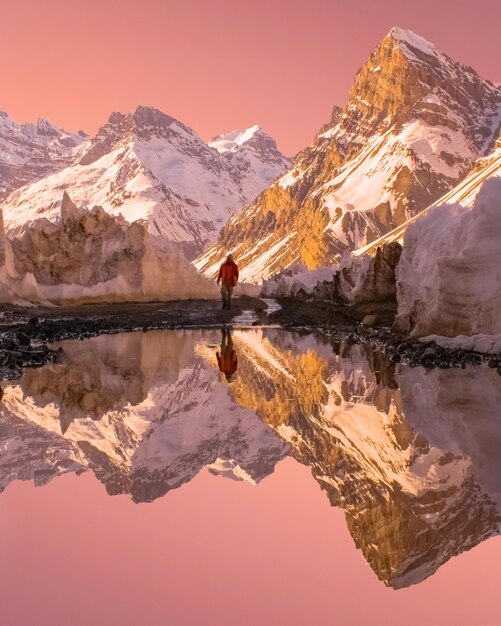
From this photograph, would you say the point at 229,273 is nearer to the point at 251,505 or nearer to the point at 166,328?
the point at 166,328

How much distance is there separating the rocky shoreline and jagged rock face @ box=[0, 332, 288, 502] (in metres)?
2.11

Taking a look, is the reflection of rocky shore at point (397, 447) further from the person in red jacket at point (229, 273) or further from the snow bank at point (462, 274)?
the person in red jacket at point (229, 273)

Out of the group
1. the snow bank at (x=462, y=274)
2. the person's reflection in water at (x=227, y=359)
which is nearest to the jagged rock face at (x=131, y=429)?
the person's reflection in water at (x=227, y=359)

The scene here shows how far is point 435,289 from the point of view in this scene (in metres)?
17.9

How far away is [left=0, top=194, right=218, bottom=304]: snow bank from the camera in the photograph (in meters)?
44.0

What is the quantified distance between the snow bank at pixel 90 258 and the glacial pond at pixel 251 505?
107 feet

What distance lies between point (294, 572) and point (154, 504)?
1.73 metres

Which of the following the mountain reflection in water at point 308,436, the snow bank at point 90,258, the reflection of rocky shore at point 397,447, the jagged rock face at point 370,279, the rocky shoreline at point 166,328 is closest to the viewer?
the reflection of rocky shore at point 397,447

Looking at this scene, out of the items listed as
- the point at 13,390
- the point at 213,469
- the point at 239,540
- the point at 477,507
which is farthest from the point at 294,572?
the point at 13,390

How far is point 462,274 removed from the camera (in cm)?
1677

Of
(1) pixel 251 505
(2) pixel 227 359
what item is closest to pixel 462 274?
(2) pixel 227 359

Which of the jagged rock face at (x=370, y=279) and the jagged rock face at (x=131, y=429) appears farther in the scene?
the jagged rock face at (x=370, y=279)

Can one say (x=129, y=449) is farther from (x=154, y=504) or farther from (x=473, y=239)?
(x=473, y=239)

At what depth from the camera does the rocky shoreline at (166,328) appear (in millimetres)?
15523
